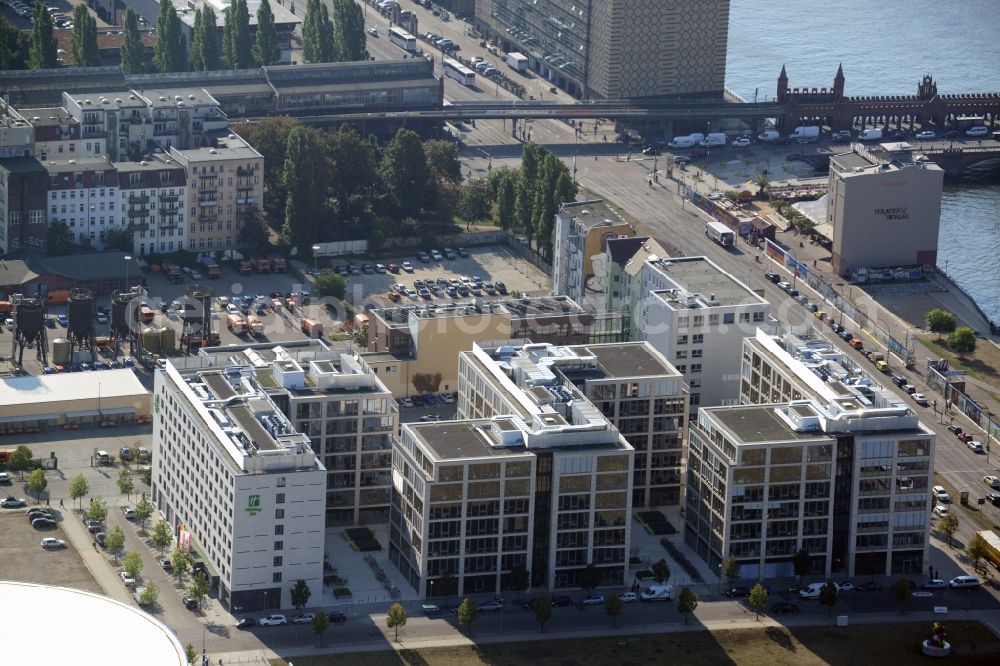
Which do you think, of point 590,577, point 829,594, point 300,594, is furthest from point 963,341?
point 300,594

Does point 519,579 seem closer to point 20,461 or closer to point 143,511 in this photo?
point 143,511

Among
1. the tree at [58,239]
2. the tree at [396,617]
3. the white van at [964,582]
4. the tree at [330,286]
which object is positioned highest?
the tree at [58,239]

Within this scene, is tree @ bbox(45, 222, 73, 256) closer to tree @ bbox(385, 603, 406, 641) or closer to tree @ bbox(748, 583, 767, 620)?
tree @ bbox(385, 603, 406, 641)

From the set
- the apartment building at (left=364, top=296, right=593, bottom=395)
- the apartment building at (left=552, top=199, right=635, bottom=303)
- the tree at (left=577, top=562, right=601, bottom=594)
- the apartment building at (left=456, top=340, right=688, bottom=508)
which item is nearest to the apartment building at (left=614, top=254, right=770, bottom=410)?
the apartment building at (left=364, top=296, right=593, bottom=395)

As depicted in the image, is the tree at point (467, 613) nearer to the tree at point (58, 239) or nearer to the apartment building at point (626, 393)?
the apartment building at point (626, 393)

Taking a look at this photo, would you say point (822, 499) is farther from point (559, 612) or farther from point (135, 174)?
point (135, 174)

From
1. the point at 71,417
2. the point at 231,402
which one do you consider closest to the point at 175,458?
the point at 231,402

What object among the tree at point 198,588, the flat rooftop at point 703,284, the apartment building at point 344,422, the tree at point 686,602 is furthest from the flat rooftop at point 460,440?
the flat rooftop at point 703,284
